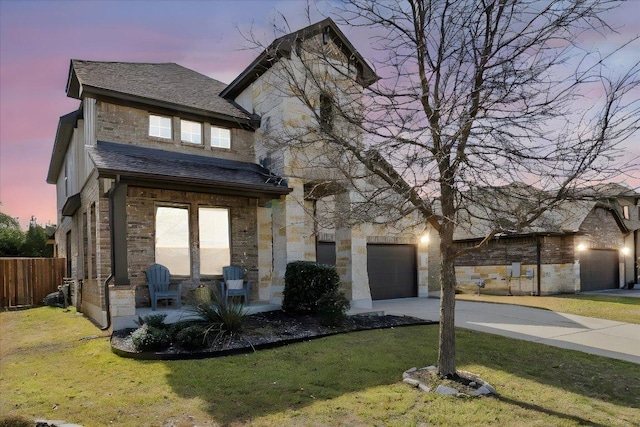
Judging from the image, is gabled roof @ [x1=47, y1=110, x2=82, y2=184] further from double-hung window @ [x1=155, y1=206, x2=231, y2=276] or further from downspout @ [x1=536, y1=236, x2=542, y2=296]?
downspout @ [x1=536, y1=236, x2=542, y2=296]

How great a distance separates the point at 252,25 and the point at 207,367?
476 cm

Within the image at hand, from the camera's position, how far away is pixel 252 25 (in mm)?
5828

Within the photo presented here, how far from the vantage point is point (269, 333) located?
Answer: 24.1ft

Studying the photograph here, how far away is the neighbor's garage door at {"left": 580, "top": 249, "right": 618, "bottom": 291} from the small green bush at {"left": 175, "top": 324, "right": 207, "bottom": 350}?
664 inches

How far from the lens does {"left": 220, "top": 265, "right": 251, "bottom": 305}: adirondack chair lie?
978cm

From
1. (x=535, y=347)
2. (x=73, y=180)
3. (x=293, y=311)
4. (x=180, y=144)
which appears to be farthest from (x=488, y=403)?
(x=73, y=180)

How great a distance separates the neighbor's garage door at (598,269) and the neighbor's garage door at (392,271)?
8116 mm

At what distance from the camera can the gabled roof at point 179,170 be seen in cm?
815

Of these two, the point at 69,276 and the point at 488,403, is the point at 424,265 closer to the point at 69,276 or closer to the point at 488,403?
the point at 488,403

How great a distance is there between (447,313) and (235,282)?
615 cm

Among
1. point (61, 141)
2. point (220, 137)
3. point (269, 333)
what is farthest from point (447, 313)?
point (61, 141)

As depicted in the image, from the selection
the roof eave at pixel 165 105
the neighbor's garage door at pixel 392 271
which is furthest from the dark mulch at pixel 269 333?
the roof eave at pixel 165 105

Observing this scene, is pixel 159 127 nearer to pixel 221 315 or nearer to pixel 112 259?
pixel 112 259

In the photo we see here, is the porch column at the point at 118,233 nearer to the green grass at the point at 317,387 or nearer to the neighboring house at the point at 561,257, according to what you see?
the green grass at the point at 317,387
